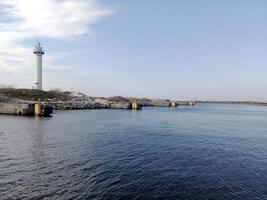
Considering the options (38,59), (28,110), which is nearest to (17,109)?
(28,110)

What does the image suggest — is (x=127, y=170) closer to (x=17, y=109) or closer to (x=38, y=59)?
(x=17, y=109)

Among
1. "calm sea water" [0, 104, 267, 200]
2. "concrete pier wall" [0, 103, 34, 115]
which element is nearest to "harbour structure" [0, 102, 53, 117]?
"concrete pier wall" [0, 103, 34, 115]

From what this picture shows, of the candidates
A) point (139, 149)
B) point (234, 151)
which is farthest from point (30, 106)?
point (234, 151)

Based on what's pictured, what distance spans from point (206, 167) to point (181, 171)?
315cm

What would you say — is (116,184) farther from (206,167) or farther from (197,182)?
(206,167)

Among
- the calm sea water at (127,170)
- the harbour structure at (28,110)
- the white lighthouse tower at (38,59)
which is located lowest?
the calm sea water at (127,170)

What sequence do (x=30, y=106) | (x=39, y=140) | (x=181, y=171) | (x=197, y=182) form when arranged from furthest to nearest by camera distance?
(x=30, y=106) → (x=39, y=140) → (x=181, y=171) → (x=197, y=182)

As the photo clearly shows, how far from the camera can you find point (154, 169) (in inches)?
920

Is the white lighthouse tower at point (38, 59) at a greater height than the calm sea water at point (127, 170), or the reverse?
the white lighthouse tower at point (38, 59)

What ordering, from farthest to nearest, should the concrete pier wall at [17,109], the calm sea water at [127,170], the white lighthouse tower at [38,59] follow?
the white lighthouse tower at [38,59] → the concrete pier wall at [17,109] → the calm sea water at [127,170]

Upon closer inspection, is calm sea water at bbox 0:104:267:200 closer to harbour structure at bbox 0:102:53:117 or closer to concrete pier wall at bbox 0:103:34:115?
harbour structure at bbox 0:102:53:117

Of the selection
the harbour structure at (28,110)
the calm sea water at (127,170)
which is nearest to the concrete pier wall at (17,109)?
the harbour structure at (28,110)

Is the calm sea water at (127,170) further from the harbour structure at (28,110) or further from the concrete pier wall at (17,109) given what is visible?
the concrete pier wall at (17,109)

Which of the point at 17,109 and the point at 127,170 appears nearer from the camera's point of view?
the point at 127,170
